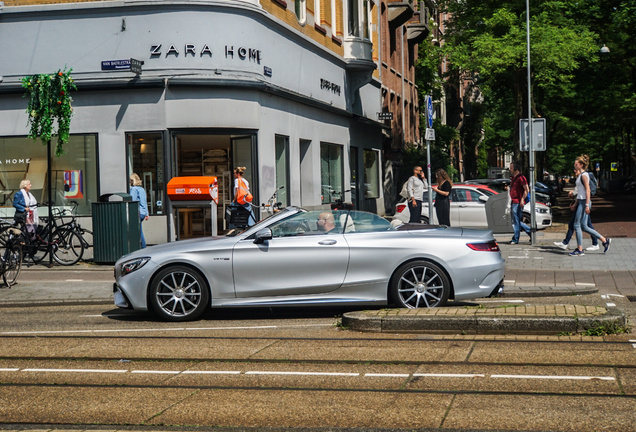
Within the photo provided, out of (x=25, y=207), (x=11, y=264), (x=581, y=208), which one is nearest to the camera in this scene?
(x=11, y=264)

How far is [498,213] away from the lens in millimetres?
20875

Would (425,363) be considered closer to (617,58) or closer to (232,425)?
(232,425)

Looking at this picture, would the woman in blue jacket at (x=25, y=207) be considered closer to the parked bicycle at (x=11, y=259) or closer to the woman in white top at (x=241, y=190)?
the parked bicycle at (x=11, y=259)

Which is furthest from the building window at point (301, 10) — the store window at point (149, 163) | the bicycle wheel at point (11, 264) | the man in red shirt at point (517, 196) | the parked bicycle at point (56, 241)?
the bicycle wheel at point (11, 264)

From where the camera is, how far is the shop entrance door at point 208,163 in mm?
19031

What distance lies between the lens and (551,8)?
3127 cm

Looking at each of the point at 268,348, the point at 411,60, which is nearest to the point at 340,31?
the point at 411,60

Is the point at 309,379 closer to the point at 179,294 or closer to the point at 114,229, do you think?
the point at 179,294

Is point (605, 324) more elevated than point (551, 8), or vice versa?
point (551, 8)

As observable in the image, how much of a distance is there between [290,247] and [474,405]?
4.35m

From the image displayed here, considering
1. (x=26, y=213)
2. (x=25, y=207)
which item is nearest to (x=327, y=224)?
(x=26, y=213)

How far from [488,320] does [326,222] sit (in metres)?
2.40

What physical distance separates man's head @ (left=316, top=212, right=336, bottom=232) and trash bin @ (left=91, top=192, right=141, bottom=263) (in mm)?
7153

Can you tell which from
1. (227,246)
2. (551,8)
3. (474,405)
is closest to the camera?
(474,405)
